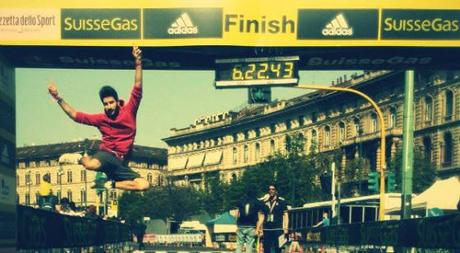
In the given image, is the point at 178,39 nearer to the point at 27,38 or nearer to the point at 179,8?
the point at 179,8

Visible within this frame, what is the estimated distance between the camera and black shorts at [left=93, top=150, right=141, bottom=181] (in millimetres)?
16062

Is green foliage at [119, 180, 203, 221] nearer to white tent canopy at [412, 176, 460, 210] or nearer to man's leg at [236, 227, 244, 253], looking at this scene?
white tent canopy at [412, 176, 460, 210]

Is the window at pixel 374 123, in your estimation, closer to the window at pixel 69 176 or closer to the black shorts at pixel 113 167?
the window at pixel 69 176

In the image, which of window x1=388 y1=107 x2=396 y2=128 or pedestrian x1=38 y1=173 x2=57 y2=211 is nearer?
pedestrian x1=38 y1=173 x2=57 y2=211

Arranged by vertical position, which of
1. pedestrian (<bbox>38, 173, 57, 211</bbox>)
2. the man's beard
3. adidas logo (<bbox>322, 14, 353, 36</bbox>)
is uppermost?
adidas logo (<bbox>322, 14, 353, 36</bbox>)

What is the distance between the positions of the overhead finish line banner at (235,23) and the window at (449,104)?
4416 centimetres

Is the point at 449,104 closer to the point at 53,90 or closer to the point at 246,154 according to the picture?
the point at 246,154

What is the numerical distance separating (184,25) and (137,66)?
1543mm

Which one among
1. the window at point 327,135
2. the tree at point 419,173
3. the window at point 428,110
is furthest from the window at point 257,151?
the tree at point 419,173

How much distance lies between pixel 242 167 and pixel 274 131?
2209 centimetres

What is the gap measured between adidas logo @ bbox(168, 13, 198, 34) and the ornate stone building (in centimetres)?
4570

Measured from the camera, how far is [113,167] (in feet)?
52.9

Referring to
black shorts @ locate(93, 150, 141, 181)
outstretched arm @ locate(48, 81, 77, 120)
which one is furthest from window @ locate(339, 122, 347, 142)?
outstretched arm @ locate(48, 81, 77, 120)

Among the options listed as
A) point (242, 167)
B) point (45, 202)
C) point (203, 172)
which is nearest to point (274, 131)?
point (242, 167)
